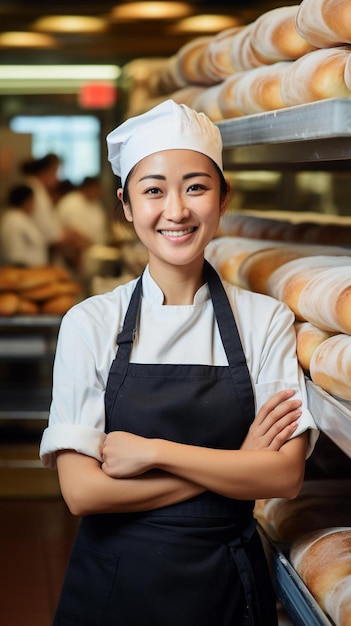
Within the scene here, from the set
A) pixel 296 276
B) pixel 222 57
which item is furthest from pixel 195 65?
pixel 296 276

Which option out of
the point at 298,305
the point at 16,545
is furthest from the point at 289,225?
the point at 16,545

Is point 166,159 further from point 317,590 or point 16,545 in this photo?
point 16,545

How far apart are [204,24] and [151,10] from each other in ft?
1.08

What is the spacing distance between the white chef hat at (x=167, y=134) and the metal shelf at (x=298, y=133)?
0.13 meters

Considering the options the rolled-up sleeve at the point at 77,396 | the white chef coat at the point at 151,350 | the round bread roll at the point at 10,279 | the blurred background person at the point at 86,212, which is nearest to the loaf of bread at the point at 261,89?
the white chef coat at the point at 151,350

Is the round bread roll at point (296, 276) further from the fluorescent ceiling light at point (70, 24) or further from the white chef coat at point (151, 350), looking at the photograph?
the fluorescent ceiling light at point (70, 24)

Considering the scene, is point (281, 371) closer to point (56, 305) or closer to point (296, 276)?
point (296, 276)

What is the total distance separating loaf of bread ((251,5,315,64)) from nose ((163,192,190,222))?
43 cm

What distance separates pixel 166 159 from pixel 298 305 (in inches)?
16.0

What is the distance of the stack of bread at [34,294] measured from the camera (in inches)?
186

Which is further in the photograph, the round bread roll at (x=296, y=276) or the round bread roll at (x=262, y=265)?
the round bread roll at (x=262, y=265)

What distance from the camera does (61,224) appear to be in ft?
21.0

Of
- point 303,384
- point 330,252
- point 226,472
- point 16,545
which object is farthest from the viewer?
point 16,545

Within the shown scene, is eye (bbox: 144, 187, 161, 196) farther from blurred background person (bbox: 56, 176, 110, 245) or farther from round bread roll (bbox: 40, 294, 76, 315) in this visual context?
blurred background person (bbox: 56, 176, 110, 245)
